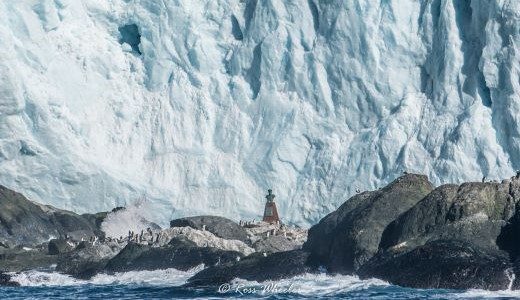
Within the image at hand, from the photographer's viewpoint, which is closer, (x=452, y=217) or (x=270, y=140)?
(x=452, y=217)

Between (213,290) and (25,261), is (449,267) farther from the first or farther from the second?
(25,261)

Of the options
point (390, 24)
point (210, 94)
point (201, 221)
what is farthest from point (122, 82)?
point (201, 221)

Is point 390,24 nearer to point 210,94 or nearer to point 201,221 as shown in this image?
point 210,94

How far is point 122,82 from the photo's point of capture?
158 feet

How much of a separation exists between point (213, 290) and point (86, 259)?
8.38m

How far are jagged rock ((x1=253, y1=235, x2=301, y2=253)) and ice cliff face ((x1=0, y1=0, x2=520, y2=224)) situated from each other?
11.2 m

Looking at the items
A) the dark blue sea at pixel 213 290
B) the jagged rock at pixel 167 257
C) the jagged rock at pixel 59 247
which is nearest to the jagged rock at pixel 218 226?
the jagged rock at pixel 59 247

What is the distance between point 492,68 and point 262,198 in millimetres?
10146

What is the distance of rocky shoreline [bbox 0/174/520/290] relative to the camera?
71.8 ft

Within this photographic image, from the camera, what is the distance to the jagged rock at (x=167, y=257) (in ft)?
92.3

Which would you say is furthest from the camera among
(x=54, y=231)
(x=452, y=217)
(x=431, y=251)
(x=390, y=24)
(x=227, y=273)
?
(x=390, y=24)

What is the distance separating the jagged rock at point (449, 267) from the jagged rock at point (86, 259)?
30.0ft

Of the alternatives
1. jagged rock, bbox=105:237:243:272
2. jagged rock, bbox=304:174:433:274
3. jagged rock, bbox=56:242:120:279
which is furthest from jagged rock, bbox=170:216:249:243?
jagged rock, bbox=304:174:433:274

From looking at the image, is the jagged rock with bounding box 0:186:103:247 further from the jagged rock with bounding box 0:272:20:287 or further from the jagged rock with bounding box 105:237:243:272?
the jagged rock with bounding box 105:237:243:272
